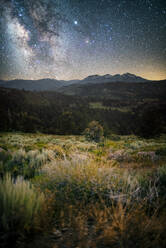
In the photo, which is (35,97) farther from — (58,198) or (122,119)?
(58,198)

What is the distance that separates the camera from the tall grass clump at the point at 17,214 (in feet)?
4.43

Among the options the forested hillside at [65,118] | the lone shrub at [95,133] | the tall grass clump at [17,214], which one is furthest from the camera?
the forested hillside at [65,118]

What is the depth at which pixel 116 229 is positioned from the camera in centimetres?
154

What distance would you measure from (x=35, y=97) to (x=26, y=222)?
390 ft

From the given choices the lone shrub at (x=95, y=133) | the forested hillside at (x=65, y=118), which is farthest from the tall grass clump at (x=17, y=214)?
the forested hillside at (x=65, y=118)

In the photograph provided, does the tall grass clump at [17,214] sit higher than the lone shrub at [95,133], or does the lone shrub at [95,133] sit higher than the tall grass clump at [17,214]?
the tall grass clump at [17,214]

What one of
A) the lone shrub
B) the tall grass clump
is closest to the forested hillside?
the lone shrub

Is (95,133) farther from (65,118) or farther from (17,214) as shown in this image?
(65,118)

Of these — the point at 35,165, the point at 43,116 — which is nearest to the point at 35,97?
the point at 43,116

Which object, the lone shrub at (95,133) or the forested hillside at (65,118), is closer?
the lone shrub at (95,133)

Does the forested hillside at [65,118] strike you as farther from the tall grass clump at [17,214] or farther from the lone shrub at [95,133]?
the tall grass clump at [17,214]

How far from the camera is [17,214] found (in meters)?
1.48

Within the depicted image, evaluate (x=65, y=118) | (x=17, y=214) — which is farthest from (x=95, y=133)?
(x=65, y=118)

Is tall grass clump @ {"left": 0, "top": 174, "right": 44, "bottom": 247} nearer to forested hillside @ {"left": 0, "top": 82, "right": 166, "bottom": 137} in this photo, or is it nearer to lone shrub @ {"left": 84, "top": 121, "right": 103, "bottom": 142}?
lone shrub @ {"left": 84, "top": 121, "right": 103, "bottom": 142}
